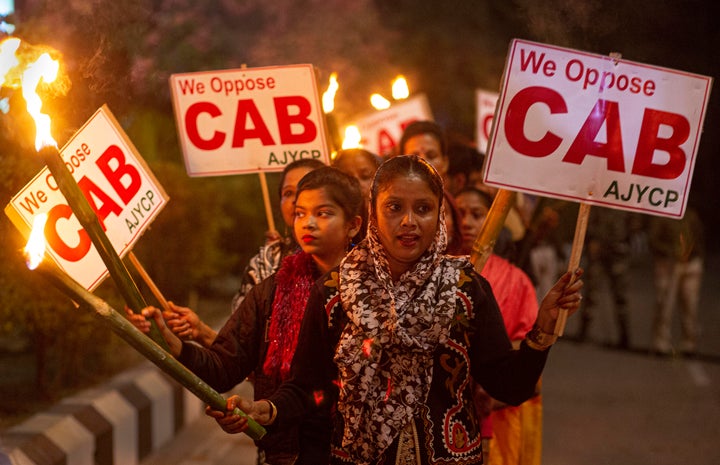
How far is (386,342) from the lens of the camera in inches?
131

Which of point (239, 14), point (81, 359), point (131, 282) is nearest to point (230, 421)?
point (131, 282)

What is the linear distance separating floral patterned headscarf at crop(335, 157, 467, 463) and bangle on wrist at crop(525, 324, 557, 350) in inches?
11.4

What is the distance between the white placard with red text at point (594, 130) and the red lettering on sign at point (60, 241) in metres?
1.64

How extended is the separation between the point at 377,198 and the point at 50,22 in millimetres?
2904

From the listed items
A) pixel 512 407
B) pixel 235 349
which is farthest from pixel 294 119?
pixel 235 349

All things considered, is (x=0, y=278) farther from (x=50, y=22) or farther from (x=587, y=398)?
(x=587, y=398)

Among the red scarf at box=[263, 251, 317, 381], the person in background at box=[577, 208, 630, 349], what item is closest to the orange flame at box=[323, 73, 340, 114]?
the red scarf at box=[263, 251, 317, 381]

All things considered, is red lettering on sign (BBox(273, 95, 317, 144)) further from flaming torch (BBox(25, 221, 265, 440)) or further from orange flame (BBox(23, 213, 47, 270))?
orange flame (BBox(23, 213, 47, 270))

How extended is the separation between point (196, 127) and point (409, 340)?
2986 millimetres

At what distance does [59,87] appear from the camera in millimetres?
4473

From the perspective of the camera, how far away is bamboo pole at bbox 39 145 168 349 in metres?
3.23

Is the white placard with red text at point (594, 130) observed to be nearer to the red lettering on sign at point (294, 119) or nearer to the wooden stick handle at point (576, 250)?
the wooden stick handle at point (576, 250)

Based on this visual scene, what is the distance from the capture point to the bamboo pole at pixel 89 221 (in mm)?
3227

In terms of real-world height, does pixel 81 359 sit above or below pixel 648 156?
below
